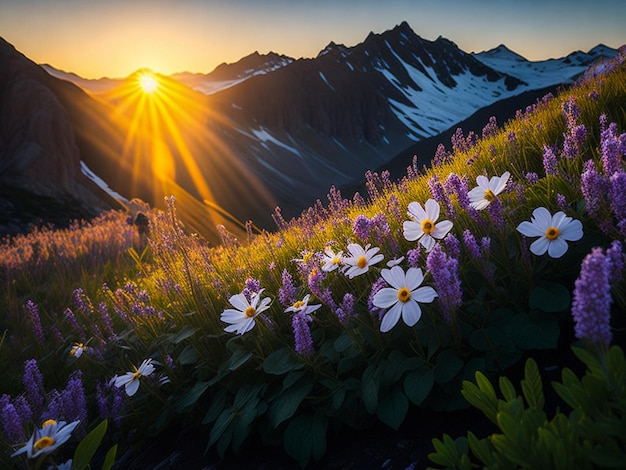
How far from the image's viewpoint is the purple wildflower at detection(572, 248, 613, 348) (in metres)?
0.96

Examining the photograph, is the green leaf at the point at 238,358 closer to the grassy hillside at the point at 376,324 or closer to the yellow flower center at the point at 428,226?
the grassy hillside at the point at 376,324

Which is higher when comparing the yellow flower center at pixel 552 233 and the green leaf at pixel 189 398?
the yellow flower center at pixel 552 233

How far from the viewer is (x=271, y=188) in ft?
263

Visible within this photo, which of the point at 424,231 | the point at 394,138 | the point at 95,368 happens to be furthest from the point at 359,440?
the point at 394,138

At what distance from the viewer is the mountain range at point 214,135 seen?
111ft

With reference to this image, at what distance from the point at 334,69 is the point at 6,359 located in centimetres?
16208

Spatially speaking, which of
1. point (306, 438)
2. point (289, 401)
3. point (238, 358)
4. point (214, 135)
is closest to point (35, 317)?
point (238, 358)

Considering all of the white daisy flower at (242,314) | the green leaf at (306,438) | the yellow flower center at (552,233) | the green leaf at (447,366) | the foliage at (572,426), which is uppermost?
the yellow flower center at (552,233)

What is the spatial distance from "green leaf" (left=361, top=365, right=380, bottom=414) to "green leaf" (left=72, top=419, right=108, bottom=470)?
1082mm

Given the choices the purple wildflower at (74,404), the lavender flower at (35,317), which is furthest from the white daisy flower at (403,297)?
the lavender flower at (35,317)

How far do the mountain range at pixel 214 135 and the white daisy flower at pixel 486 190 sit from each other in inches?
489

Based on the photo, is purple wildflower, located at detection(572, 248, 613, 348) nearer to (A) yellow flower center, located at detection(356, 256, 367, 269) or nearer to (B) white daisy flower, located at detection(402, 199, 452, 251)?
(B) white daisy flower, located at detection(402, 199, 452, 251)

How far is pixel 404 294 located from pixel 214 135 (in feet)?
304

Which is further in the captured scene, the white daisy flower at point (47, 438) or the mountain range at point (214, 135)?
the mountain range at point (214, 135)
